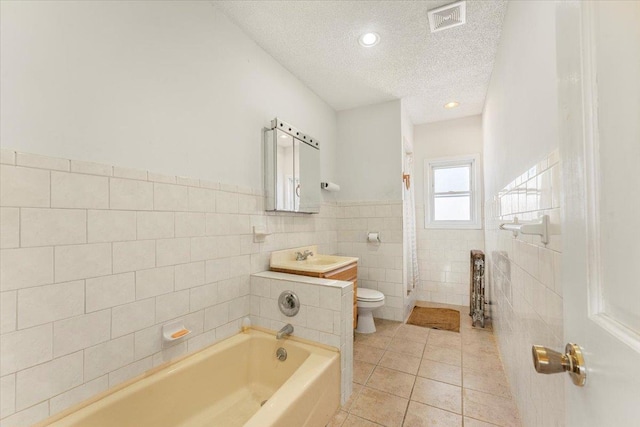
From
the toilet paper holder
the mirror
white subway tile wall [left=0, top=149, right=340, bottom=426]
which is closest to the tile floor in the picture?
white subway tile wall [left=0, top=149, right=340, bottom=426]

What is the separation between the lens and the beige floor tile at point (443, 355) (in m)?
2.21

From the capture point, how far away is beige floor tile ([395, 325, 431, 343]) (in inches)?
103

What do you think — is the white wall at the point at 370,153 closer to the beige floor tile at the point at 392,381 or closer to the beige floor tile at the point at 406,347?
the beige floor tile at the point at 406,347

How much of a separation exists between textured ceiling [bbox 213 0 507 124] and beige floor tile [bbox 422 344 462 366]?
8.61ft

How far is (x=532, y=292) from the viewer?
1.27 metres

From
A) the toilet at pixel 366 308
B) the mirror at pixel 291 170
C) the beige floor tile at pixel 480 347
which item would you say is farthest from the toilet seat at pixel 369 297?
the mirror at pixel 291 170

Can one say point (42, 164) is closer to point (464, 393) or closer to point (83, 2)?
point (83, 2)

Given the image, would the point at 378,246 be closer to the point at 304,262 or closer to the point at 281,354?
the point at 304,262

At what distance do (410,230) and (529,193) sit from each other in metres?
2.22

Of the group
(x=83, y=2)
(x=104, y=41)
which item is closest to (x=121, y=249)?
(x=104, y=41)

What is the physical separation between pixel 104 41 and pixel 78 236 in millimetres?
917

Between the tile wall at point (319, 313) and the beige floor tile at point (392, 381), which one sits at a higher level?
the tile wall at point (319, 313)

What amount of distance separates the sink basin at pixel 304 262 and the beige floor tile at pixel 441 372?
3.39 ft

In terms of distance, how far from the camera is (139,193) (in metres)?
1.36
